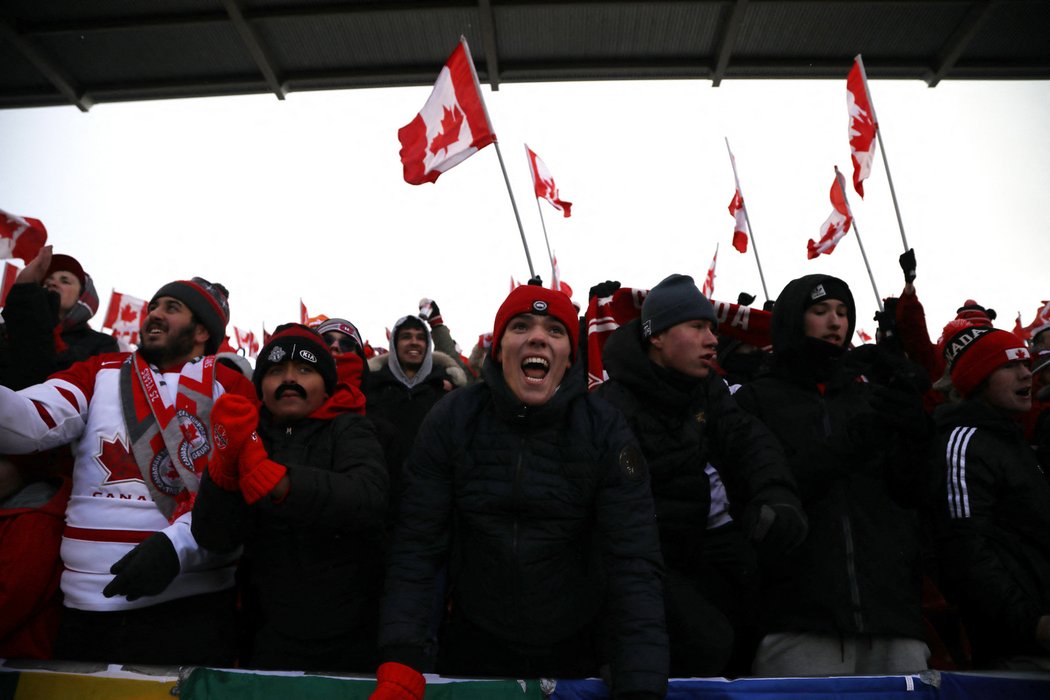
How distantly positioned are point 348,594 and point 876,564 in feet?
6.41

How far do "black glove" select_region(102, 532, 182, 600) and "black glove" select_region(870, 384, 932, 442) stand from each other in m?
A: 2.51

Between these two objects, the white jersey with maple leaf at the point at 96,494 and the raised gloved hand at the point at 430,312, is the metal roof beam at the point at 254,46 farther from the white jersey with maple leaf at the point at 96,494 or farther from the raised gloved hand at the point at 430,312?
the white jersey with maple leaf at the point at 96,494

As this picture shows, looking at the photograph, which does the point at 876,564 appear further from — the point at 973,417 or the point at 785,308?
the point at 785,308

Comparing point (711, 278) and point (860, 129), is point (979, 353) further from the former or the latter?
point (711, 278)

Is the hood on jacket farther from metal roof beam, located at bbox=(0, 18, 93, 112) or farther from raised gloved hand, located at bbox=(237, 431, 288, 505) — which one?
metal roof beam, located at bbox=(0, 18, 93, 112)

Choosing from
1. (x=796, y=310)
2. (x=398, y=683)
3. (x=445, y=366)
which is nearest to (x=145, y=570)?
(x=398, y=683)

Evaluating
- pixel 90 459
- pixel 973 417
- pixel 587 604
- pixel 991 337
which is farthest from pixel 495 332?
pixel 991 337

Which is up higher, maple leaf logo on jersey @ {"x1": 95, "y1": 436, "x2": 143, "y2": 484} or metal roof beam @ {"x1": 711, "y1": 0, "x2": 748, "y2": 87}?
metal roof beam @ {"x1": 711, "y1": 0, "x2": 748, "y2": 87}

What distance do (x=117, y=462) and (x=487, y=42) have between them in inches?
341

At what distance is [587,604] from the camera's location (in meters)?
1.99

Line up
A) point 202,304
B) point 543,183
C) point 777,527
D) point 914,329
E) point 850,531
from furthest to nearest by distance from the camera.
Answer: point 543,183 → point 914,329 → point 202,304 → point 850,531 → point 777,527

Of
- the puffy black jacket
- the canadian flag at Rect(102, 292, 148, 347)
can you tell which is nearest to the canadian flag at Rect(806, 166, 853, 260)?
the puffy black jacket

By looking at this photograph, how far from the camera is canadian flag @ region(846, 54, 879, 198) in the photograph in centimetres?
438

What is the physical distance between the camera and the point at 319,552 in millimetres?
2137
